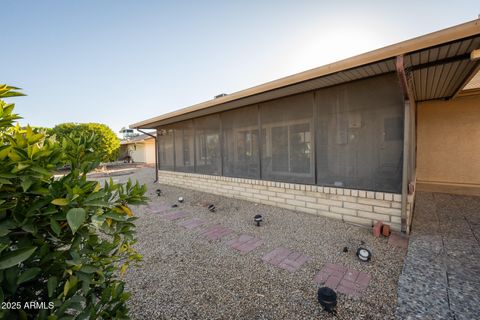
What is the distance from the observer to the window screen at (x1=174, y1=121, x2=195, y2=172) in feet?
24.4

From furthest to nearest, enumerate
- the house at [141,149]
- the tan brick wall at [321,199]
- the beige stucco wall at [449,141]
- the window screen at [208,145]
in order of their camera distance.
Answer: the house at [141,149] → the window screen at [208,145] → the beige stucco wall at [449,141] → the tan brick wall at [321,199]

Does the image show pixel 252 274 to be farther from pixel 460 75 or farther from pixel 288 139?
pixel 460 75

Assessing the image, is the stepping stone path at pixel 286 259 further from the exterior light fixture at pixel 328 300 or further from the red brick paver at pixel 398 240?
the red brick paver at pixel 398 240

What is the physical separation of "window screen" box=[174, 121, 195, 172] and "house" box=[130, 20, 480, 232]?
0.15m

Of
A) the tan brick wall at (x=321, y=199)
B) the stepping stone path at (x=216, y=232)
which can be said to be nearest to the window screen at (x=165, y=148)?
the tan brick wall at (x=321, y=199)

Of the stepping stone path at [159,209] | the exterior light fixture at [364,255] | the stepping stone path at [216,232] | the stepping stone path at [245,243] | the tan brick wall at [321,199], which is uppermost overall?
the tan brick wall at [321,199]

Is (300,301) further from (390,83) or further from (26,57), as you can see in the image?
(26,57)

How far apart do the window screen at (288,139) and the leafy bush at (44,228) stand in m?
3.99

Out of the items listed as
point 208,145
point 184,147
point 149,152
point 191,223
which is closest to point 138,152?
point 149,152

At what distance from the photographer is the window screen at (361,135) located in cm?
348

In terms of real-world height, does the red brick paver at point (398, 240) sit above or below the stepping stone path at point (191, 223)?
above

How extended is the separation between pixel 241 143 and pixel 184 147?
2930mm

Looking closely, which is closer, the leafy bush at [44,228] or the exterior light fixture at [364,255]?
the leafy bush at [44,228]

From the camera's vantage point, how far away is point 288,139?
475 cm
